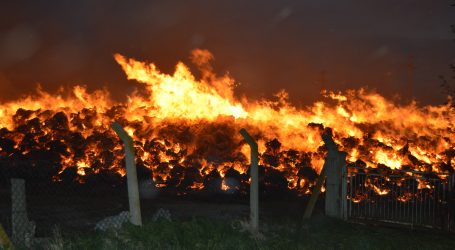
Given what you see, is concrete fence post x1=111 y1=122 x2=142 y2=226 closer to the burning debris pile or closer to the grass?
the grass

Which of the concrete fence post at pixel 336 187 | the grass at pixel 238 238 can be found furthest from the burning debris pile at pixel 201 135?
the grass at pixel 238 238

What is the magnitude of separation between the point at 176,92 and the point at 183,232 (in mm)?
15645

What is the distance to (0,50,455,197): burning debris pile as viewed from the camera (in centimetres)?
1927

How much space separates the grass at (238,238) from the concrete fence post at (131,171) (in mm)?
257

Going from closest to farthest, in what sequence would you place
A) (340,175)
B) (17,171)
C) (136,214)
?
(136,214) → (340,175) → (17,171)

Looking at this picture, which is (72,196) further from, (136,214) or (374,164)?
(374,164)

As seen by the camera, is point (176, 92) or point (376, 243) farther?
point (176, 92)

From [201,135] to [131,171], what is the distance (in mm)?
14275

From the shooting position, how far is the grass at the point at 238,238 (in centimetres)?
795

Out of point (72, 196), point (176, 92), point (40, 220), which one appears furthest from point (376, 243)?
point (176, 92)

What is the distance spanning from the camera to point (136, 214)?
7820 millimetres

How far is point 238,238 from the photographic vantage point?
27.8 ft

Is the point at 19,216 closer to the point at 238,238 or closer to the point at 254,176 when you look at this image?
the point at 238,238

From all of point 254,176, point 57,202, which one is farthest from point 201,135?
point 254,176
